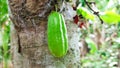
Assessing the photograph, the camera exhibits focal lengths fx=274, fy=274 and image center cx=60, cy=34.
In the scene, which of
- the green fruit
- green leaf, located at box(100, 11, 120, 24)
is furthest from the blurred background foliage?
the green fruit

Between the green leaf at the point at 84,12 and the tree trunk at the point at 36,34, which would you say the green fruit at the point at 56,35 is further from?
the green leaf at the point at 84,12

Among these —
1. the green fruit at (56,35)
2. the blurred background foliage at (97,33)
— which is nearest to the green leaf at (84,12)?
the blurred background foliage at (97,33)

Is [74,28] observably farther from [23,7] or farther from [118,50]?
[118,50]

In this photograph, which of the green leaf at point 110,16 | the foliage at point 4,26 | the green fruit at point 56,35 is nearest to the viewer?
the green fruit at point 56,35

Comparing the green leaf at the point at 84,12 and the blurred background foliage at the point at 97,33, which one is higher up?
the green leaf at the point at 84,12

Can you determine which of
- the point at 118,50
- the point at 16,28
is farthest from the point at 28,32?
the point at 118,50

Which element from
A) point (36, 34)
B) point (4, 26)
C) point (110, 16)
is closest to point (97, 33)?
point (4, 26)

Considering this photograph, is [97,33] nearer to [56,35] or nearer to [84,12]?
[84,12]
